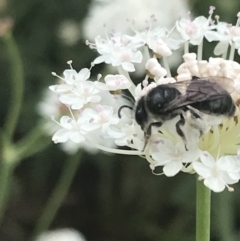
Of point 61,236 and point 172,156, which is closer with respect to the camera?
point 172,156

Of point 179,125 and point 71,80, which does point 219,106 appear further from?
point 71,80

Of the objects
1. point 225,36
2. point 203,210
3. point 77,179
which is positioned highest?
point 77,179

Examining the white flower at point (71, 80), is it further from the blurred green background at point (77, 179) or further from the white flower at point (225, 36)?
the blurred green background at point (77, 179)

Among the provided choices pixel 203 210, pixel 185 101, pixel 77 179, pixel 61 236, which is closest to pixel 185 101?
pixel 185 101

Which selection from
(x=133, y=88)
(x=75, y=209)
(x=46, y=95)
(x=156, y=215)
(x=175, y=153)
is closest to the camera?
(x=175, y=153)

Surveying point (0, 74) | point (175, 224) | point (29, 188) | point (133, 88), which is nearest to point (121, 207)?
point (175, 224)

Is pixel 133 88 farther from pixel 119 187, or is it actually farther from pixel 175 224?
pixel 119 187

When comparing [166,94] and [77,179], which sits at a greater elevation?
[77,179]
